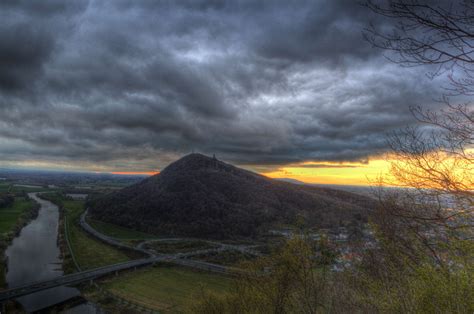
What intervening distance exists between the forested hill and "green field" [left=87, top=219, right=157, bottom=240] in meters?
4.20

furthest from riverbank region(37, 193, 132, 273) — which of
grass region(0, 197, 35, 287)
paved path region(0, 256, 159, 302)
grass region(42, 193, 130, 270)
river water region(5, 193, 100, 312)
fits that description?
grass region(0, 197, 35, 287)

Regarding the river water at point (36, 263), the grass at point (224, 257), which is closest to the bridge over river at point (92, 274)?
the river water at point (36, 263)

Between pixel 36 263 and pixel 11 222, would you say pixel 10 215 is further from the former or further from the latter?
pixel 36 263

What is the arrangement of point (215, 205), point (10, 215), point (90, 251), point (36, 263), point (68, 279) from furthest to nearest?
point (215, 205), point (10, 215), point (90, 251), point (36, 263), point (68, 279)

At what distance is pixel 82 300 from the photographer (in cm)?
3841

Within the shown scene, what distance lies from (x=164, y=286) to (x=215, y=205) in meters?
72.5

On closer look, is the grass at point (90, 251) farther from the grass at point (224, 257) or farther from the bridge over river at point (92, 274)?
Answer: the grass at point (224, 257)

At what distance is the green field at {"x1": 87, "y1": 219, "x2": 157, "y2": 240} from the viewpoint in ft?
288

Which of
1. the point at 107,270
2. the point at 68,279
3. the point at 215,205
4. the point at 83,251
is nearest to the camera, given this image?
the point at 68,279

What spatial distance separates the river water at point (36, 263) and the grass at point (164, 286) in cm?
722

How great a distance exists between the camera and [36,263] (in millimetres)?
51719

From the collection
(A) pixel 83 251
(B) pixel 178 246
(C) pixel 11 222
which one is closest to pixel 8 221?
(C) pixel 11 222

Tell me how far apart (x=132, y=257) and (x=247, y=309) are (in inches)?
2298

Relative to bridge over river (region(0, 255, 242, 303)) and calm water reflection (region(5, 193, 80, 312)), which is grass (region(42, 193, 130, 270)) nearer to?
calm water reflection (region(5, 193, 80, 312))
